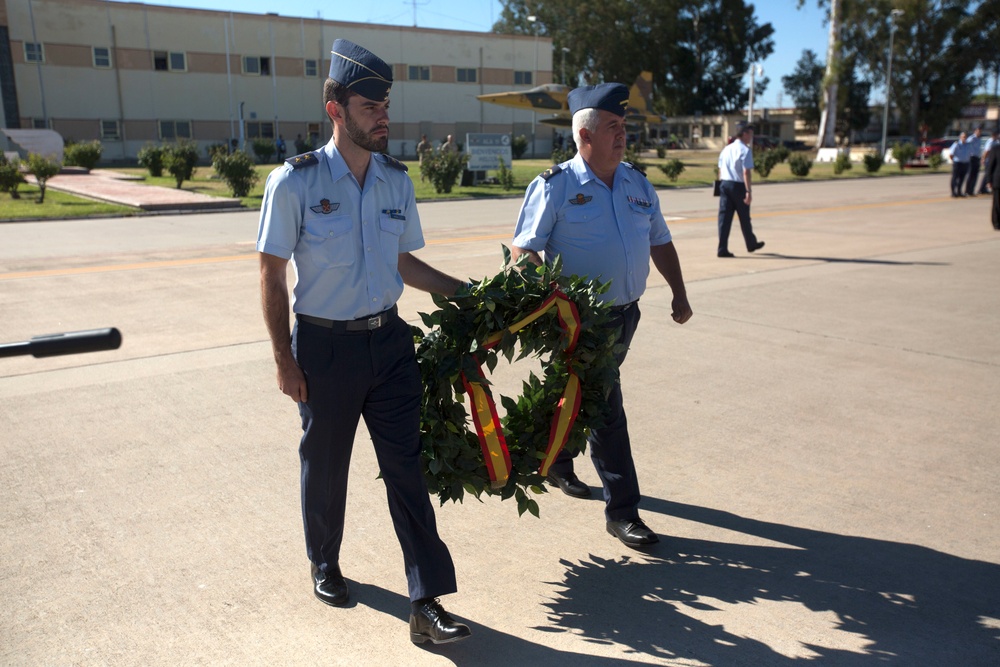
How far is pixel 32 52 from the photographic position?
47844 mm

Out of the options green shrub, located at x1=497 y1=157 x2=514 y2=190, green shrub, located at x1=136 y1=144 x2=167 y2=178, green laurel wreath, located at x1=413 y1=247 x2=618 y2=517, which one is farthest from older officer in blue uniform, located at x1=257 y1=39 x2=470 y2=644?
green shrub, located at x1=136 y1=144 x2=167 y2=178

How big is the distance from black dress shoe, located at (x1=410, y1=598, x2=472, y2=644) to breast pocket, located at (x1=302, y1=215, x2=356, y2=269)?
4.24 ft

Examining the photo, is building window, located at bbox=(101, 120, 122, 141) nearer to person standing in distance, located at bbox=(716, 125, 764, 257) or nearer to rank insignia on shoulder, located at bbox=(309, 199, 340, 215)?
person standing in distance, located at bbox=(716, 125, 764, 257)

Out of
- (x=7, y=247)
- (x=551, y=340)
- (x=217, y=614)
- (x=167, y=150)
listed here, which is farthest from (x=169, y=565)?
(x=167, y=150)

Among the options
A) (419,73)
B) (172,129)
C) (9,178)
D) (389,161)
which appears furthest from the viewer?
(419,73)

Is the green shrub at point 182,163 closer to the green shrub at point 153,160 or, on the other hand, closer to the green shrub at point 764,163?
the green shrub at point 153,160

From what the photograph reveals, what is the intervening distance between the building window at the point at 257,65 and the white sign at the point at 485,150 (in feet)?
101

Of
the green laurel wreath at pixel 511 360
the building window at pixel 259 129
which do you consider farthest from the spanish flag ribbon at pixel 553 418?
the building window at pixel 259 129

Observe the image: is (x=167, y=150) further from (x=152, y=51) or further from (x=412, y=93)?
(x=412, y=93)

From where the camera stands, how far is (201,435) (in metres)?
5.35

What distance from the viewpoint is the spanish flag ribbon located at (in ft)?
11.4

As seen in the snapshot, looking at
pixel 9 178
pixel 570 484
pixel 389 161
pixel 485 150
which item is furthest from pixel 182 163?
pixel 389 161

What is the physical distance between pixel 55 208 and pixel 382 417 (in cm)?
1999

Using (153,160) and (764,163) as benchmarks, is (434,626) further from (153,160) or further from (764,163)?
(153,160)
